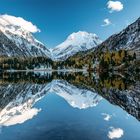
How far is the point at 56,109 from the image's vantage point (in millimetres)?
43031

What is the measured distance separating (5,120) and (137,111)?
13776 millimetres

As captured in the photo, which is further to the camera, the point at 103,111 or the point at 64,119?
the point at 103,111

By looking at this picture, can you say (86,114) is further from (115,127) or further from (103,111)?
(115,127)

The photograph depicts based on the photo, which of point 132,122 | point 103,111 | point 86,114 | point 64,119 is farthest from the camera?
point 103,111

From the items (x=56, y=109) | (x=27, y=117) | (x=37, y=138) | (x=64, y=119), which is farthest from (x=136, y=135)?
(x=56, y=109)

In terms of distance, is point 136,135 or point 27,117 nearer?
point 136,135

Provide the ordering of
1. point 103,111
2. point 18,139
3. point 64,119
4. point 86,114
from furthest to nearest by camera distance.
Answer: point 103,111
point 86,114
point 64,119
point 18,139

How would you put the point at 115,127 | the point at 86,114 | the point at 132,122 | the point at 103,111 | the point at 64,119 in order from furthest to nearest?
the point at 103,111 → the point at 86,114 → the point at 64,119 → the point at 132,122 → the point at 115,127

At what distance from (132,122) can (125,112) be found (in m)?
6.37

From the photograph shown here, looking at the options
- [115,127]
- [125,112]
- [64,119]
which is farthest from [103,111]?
[115,127]

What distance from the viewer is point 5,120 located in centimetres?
3397

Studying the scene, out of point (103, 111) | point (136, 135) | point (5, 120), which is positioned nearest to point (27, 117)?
point (5, 120)

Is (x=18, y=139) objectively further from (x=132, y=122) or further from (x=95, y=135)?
(x=132, y=122)

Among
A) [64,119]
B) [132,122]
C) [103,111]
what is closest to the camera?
[132,122]
